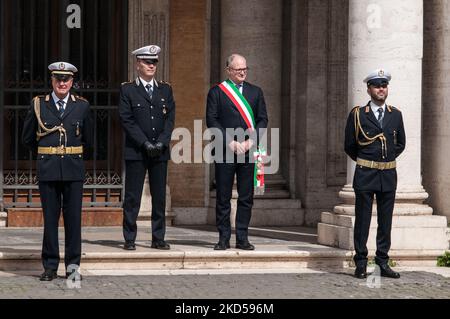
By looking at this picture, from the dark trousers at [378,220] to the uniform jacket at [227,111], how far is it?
1.49 metres

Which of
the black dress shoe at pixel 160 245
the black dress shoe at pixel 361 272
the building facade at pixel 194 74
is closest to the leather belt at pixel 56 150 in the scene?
the black dress shoe at pixel 160 245

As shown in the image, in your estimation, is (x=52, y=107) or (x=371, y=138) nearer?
(x=52, y=107)

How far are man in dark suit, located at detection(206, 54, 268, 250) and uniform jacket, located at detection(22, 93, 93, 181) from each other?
5.77 ft

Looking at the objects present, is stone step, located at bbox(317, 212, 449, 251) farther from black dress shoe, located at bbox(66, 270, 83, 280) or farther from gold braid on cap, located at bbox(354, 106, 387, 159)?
black dress shoe, located at bbox(66, 270, 83, 280)

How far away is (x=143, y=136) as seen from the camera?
12836 mm

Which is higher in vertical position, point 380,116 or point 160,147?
point 380,116

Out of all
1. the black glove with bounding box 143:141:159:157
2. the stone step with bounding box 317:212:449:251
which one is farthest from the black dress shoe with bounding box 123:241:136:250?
the stone step with bounding box 317:212:449:251

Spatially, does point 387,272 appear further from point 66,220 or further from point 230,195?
point 66,220

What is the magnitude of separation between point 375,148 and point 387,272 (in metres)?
1.16

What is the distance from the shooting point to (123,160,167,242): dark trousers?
12.9 meters

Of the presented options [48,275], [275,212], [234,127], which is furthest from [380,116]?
[275,212]

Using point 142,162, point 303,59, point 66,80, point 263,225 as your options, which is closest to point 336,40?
point 303,59
